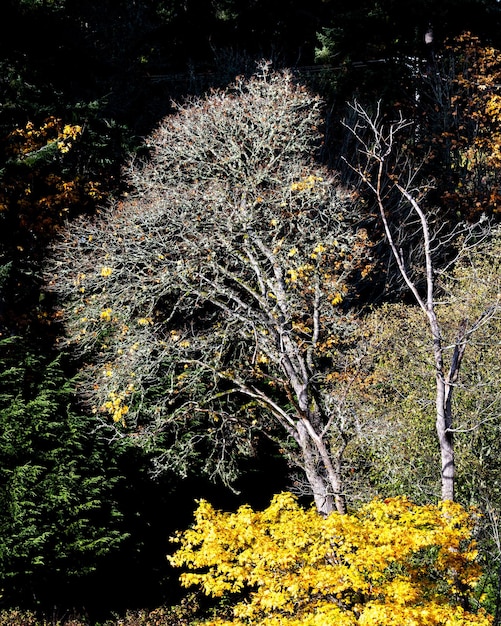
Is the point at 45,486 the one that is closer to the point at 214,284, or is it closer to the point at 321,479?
the point at 321,479

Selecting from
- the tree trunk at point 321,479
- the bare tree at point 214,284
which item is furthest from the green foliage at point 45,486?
the tree trunk at point 321,479

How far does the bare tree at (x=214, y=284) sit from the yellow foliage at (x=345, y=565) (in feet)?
14.7

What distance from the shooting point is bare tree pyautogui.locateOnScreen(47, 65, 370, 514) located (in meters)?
12.7

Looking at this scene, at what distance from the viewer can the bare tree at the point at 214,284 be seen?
12.7m

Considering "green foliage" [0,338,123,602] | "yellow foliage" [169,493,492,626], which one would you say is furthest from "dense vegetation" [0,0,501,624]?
"yellow foliage" [169,493,492,626]

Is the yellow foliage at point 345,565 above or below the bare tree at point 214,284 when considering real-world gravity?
below

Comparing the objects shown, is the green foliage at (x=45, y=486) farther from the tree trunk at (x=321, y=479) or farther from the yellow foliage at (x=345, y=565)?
the yellow foliage at (x=345, y=565)

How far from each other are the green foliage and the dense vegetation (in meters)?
0.04

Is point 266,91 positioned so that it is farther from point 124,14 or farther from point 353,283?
point 124,14

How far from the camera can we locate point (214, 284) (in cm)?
1274

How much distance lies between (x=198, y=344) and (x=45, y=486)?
4.20 m

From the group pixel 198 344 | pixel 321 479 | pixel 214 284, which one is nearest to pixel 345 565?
pixel 321 479

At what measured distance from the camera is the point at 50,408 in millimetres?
A: 11578

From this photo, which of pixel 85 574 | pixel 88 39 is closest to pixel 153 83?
pixel 88 39
